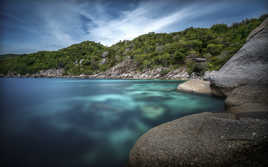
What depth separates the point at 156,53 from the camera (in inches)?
2170

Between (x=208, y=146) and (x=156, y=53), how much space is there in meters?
57.2

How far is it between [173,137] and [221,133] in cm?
81

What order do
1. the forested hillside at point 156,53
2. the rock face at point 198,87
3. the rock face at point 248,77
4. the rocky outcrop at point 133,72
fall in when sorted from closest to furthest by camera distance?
the rock face at point 248,77 < the rock face at point 198,87 < the rocky outcrop at point 133,72 < the forested hillside at point 156,53

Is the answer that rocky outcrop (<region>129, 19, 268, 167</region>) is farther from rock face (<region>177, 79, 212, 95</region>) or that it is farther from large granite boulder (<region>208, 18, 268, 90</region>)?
rock face (<region>177, 79, 212, 95</region>)

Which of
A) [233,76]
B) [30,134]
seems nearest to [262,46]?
[233,76]

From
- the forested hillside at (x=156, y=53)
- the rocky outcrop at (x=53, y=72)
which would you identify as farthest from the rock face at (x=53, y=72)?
the forested hillside at (x=156, y=53)

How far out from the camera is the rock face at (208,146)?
1.43 metres

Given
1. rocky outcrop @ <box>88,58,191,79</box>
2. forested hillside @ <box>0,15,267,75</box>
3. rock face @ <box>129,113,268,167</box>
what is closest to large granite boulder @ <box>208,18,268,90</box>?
rock face @ <box>129,113,268,167</box>

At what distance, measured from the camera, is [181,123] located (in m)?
2.42

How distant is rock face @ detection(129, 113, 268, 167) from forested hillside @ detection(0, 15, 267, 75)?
34.8 metres

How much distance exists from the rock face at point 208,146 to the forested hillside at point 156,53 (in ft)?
114

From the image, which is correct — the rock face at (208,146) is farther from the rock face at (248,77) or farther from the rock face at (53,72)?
the rock face at (53,72)

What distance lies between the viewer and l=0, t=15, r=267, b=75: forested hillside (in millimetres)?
39706

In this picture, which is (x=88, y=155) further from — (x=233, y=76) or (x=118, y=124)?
(x=233, y=76)
